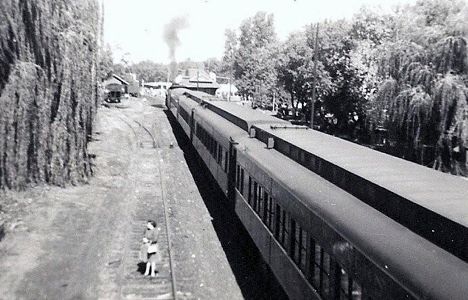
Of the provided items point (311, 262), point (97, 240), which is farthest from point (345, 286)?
point (97, 240)

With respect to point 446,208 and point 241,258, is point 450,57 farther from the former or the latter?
point 446,208

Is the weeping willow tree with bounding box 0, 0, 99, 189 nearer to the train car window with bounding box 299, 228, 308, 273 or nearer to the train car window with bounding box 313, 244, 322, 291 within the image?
the train car window with bounding box 299, 228, 308, 273

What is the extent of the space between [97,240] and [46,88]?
5.77 m

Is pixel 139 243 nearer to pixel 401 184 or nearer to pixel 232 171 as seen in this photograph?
pixel 232 171

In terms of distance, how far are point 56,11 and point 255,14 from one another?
77000mm

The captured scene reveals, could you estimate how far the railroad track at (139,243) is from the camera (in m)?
9.70

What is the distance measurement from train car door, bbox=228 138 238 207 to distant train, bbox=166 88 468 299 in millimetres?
892

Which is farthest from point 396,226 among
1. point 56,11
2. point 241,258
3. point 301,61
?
point 301,61

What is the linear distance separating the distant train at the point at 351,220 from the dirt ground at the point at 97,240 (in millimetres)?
1656

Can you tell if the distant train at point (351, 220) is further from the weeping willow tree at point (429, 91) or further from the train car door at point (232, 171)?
the weeping willow tree at point (429, 91)

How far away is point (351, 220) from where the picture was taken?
578 cm

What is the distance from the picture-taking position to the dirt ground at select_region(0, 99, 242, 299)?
9766 millimetres

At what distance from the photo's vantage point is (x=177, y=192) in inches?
701

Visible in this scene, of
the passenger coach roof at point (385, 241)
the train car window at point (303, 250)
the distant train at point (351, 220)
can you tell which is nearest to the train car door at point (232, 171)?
the distant train at point (351, 220)
